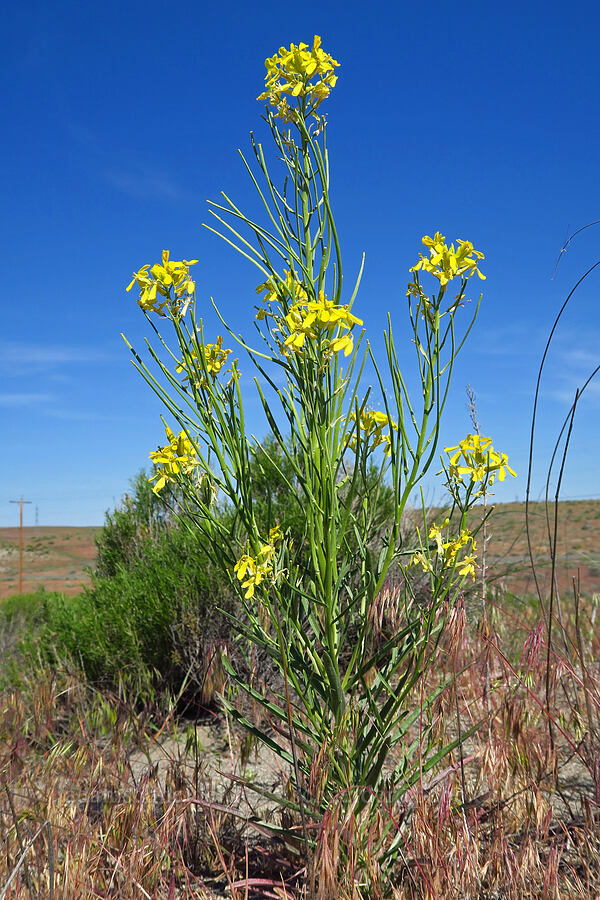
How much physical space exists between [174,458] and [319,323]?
61 cm

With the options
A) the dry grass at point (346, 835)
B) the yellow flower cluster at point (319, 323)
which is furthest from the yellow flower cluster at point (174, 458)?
the dry grass at point (346, 835)

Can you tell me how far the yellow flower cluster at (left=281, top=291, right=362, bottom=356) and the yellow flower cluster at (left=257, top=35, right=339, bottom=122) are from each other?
635mm

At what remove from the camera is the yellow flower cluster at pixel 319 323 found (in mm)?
1562

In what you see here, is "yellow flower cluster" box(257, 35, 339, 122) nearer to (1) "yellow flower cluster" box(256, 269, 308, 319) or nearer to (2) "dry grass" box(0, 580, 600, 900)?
(1) "yellow flower cluster" box(256, 269, 308, 319)

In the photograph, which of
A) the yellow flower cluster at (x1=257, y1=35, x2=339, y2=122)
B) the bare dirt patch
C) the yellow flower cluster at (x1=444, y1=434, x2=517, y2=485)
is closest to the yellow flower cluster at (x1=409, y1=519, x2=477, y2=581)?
the yellow flower cluster at (x1=444, y1=434, x2=517, y2=485)

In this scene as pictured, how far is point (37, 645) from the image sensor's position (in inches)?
204

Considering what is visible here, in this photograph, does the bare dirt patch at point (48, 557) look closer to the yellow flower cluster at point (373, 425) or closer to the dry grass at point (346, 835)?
the dry grass at point (346, 835)

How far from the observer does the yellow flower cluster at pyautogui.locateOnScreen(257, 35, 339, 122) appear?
174cm

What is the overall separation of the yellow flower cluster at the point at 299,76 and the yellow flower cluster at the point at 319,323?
0.63 metres

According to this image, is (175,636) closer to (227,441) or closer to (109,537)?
(109,537)

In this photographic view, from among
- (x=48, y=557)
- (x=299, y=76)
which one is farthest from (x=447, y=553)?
(x=48, y=557)

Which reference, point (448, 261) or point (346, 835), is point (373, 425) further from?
point (346, 835)

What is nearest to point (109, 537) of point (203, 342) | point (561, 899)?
point (203, 342)

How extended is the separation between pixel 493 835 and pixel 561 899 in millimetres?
315
